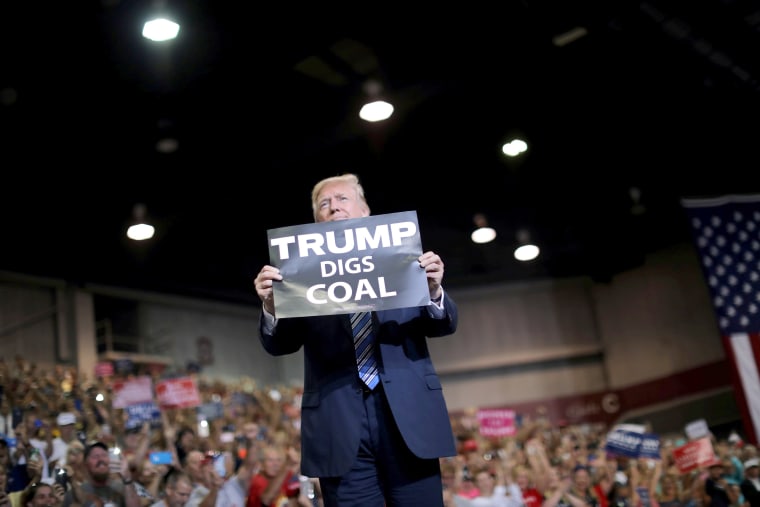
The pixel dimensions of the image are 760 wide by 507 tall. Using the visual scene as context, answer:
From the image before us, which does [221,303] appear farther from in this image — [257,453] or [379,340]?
[379,340]

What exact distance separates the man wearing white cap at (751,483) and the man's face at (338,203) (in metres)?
8.65

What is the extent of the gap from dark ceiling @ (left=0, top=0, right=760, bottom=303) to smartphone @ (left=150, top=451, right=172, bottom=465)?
177 inches

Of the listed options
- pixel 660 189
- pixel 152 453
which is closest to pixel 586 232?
pixel 660 189

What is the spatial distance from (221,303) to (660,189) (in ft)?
34.9

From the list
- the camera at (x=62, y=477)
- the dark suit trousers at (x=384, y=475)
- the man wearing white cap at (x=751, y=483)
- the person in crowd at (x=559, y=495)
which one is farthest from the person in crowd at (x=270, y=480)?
the man wearing white cap at (x=751, y=483)

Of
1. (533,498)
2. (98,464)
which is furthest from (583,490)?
(98,464)

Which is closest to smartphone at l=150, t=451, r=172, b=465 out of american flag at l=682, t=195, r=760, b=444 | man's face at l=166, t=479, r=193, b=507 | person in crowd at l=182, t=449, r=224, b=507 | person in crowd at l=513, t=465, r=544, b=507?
person in crowd at l=182, t=449, r=224, b=507

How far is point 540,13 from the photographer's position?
10469 mm

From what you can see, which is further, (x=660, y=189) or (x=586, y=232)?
(x=586, y=232)

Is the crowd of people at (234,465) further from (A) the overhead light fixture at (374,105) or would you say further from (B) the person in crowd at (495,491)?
(A) the overhead light fixture at (374,105)

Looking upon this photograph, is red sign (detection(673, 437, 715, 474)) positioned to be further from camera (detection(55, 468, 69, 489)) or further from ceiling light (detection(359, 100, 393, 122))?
camera (detection(55, 468, 69, 489))

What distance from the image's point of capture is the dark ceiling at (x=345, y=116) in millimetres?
10133

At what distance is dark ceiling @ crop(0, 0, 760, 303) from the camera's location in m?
10.1

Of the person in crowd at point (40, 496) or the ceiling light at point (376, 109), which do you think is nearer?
the person in crowd at point (40, 496)
